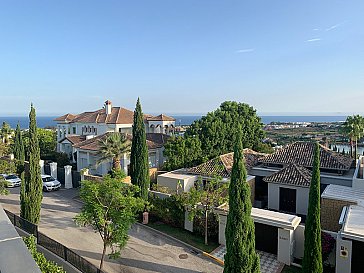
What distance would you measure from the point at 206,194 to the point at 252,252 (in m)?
6.18

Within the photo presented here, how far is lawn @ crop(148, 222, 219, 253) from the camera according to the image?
17.0 meters

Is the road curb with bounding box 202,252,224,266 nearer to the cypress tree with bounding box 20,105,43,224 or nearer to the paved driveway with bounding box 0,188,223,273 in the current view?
the paved driveway with bounding box 0,188,223,273

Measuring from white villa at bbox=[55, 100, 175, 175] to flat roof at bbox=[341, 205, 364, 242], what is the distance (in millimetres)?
20791

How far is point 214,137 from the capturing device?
3491 centimetres

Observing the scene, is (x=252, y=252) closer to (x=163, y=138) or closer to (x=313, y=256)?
(x=313, y=256)

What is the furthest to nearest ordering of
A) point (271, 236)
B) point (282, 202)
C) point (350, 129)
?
point (350, 129) < point (282, 202) < point (271, 236)

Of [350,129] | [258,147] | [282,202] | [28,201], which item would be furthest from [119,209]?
[350,129]

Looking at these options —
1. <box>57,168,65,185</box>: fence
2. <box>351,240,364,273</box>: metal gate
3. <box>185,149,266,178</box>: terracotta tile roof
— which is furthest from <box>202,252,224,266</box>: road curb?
<box>57,168,65,185</box>: fence

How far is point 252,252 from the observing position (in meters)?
11.5

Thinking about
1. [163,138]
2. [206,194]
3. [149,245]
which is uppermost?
[163,138]

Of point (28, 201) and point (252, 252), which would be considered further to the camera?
point (28, 201)

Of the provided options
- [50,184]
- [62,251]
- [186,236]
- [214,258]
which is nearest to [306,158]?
[186,236]

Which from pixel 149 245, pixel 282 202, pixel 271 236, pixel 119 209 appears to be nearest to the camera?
pixel 119 209

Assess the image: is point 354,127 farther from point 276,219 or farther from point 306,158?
point 276,219
